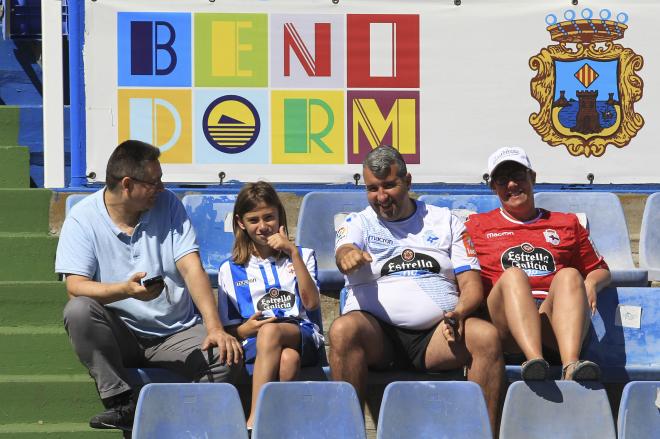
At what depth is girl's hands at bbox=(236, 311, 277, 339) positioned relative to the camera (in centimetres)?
435

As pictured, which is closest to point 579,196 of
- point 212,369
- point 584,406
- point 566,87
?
point 566,87

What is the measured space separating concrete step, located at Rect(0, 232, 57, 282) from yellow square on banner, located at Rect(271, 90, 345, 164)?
3.90 ft

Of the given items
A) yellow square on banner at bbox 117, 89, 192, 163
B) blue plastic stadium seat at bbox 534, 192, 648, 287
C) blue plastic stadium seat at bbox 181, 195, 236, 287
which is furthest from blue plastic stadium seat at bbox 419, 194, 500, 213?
yellow square on banner at bbox 117, 89, 192, 163

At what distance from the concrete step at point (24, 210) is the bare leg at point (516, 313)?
2.10m

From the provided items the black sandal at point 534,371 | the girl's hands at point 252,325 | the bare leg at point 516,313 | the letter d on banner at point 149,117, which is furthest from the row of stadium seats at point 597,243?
the black sandal at point 534,371

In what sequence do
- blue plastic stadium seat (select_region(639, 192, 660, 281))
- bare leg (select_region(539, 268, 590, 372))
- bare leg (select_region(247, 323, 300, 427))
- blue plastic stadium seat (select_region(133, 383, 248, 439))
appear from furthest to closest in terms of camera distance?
blue plastic stadium seat (select_region(639, 192, 660, 281)), bare leg (select_region(539, 268, 590, 372)), bare leg (select_region(247, 323, 300, 427)), blue plastic stadium seat (select_region(133, 383, 248, 439))

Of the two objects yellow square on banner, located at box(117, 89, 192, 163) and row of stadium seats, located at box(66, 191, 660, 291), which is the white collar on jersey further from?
yellow square on banner, located at box(117, 89, 192, 163)

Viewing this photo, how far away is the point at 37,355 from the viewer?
4629 mm

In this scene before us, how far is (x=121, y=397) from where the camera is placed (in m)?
4.23

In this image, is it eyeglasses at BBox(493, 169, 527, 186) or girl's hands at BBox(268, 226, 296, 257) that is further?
eyeglasses at BBox(493, 169, 527, 186)

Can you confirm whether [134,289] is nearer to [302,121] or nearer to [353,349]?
[353,349]

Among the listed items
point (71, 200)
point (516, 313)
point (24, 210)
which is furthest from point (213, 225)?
point (516, 313)

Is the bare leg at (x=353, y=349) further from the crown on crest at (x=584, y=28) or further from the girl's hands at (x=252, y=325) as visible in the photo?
the crown on crest at (x=584, y=28)

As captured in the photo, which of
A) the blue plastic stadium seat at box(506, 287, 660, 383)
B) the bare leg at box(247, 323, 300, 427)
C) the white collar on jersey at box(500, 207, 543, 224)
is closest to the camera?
the bare leg at box(247, 323, 300, 427)
